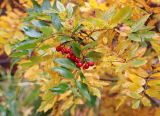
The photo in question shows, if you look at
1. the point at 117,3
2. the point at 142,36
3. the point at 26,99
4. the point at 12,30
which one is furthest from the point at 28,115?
the point at 142,36

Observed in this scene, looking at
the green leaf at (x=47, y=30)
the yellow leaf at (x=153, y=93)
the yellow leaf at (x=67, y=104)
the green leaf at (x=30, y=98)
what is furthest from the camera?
the green leaf at (x=30, y=98)

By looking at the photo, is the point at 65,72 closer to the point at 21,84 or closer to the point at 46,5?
the point at 46,5

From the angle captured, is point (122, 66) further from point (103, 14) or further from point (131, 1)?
point (131, 1)

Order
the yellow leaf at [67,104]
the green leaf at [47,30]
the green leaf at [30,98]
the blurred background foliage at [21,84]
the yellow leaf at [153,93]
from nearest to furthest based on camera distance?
1. the green leaf at [47,30]
2. the yellow leaf at [153,93]
3. the blurred background foliage at [21,84]
4. the yellow leaf at [67,104]
5. the green leaf at [30,98]

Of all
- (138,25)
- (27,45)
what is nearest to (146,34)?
(138,25)

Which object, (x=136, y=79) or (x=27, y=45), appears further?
(x=136, y=79)

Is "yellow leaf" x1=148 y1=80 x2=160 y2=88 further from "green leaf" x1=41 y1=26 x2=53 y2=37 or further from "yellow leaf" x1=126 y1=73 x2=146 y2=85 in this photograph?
"green leaf" x1=41 y1=26 x2=53 y2=37

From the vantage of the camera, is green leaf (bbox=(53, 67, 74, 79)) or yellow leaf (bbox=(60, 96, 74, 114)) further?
yellow leaf (bbox=(60, 96, 74, 114))

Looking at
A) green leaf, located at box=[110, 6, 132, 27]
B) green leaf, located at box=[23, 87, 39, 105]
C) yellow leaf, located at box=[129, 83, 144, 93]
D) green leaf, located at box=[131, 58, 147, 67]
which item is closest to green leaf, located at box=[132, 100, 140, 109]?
yellow leaf, located at box=[129, 83, 144, 93]

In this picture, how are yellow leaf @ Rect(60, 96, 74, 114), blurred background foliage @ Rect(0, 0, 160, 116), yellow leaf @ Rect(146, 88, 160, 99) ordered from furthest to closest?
1. yellow leaf @ Rect(60, 96, 74, 114)
2. blurred background foliage @ Rect(0, 0, 160, 116)
3. yellow leaf @ Rect(146, 88, 160, 99)

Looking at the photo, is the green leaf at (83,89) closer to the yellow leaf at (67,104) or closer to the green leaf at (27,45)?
the green leaf at (27,45)

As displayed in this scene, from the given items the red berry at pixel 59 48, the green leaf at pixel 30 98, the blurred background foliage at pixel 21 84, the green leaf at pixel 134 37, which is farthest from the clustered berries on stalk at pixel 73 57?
the green leaf at pixel 30 98
